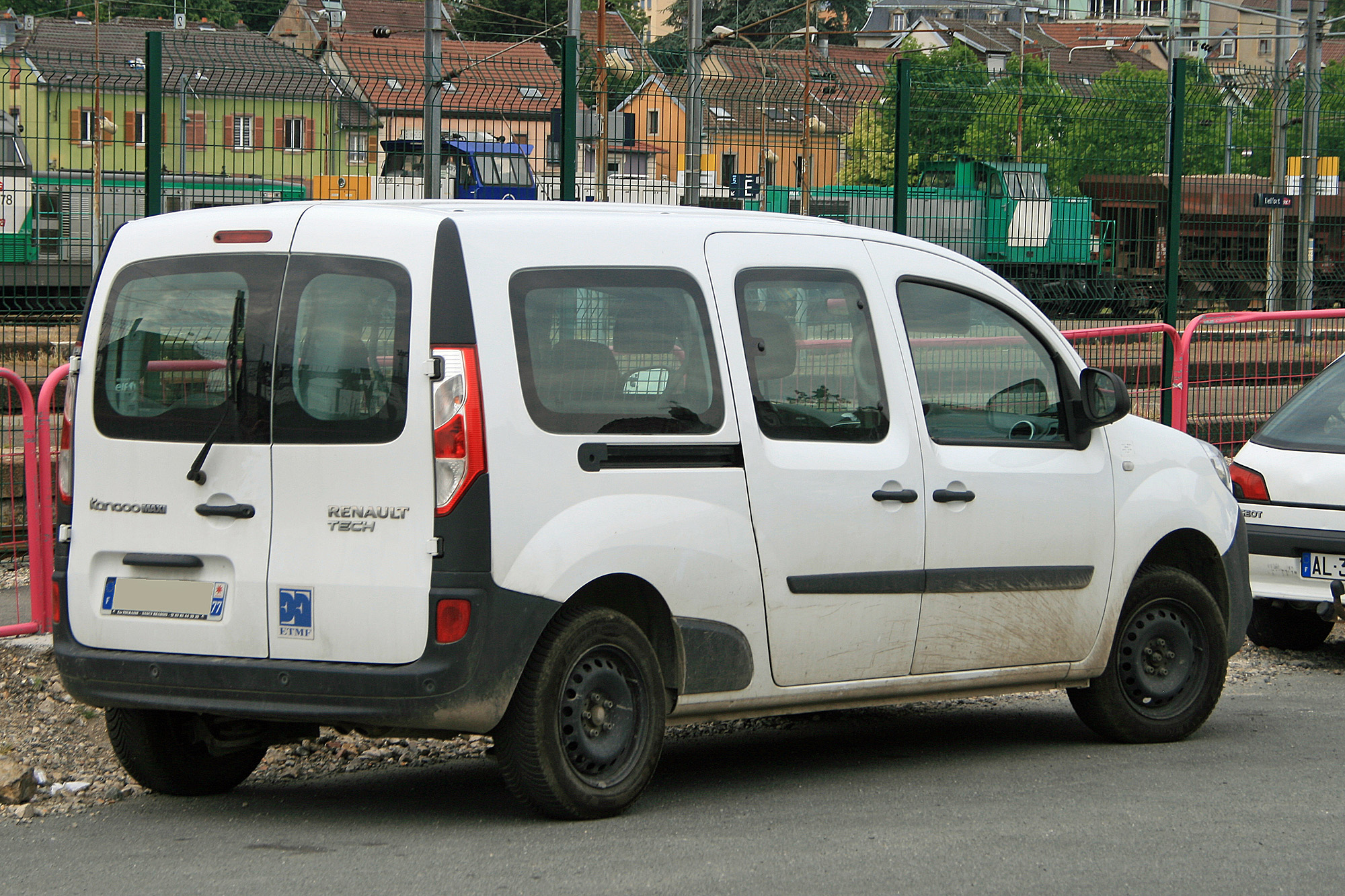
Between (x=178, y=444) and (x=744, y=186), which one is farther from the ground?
(x=744, y=186)

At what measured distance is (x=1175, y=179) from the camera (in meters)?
12.9

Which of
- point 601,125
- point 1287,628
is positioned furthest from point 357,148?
point 1287,628

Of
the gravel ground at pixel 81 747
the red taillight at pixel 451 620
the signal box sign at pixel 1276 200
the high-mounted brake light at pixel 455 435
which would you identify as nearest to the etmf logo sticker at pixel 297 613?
the red taillight at pixel 451 620

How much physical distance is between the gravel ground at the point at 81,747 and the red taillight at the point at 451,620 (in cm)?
133

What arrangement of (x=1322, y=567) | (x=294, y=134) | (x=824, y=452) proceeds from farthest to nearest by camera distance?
1. (x=294, y=134)
2. (x=1322, y=567)
3. (x=824, y=452)

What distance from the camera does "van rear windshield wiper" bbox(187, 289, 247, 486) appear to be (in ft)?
16.2

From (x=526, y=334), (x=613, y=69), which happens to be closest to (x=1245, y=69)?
(x=613, y=69)

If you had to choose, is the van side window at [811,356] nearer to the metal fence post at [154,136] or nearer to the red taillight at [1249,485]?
the red taillight at [1249,485]

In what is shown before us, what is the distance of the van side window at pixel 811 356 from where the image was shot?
540 cm

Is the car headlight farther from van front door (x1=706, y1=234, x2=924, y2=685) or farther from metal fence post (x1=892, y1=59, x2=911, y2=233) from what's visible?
metal fence post (x1=892, y1=59, x2=911, y2=233)

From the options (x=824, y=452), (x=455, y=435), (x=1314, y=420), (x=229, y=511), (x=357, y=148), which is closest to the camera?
(x=455, y=435)

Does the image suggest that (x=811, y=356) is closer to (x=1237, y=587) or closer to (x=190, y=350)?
(x=190, y=350)

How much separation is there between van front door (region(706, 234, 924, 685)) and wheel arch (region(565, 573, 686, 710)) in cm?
35

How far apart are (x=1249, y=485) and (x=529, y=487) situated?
4.95 m
